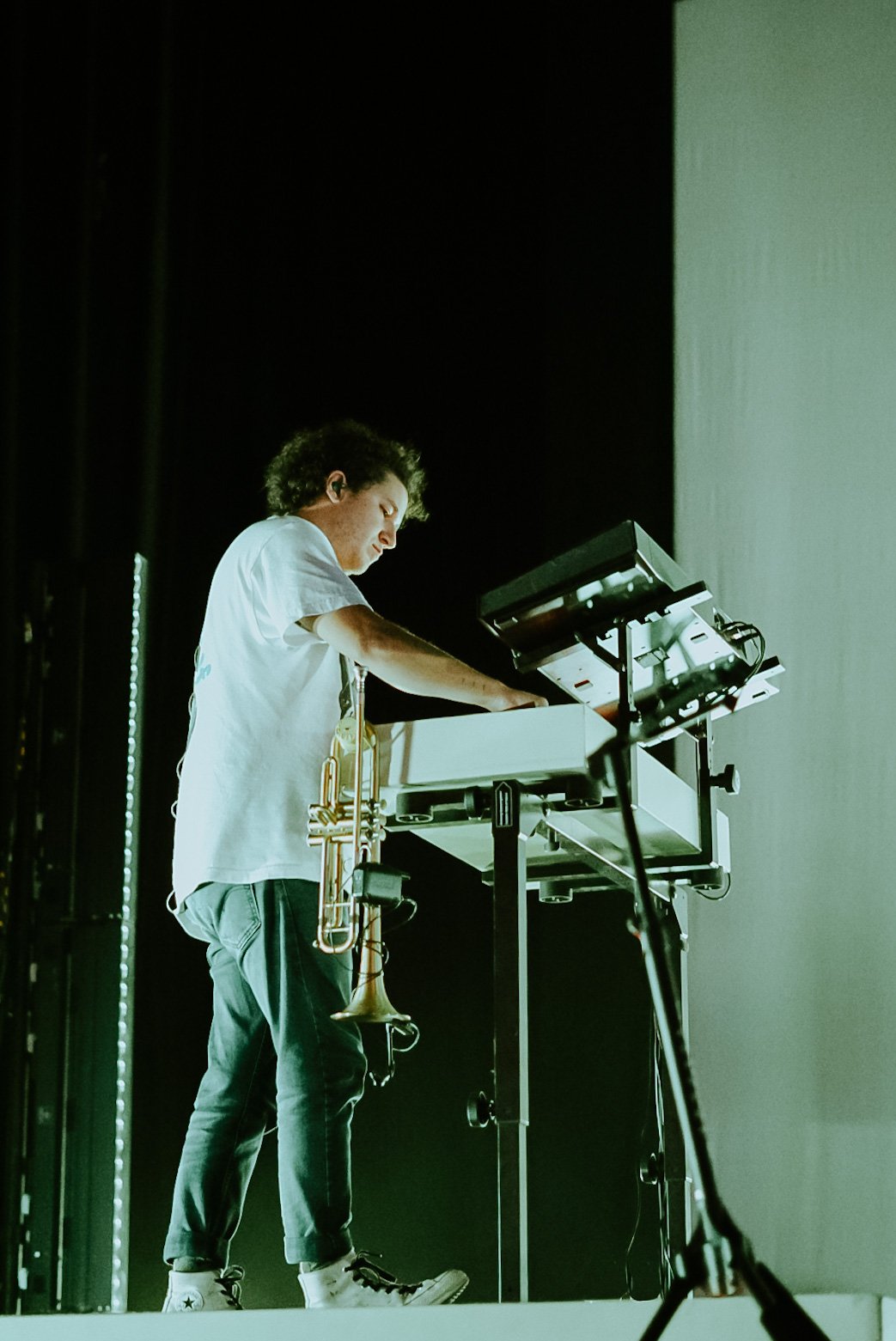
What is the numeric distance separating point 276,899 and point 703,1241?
1.19 metres

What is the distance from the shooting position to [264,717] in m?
2.35

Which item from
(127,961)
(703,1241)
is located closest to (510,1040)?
(703,1241)

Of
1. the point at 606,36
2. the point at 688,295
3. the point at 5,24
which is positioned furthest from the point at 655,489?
the point at 5,24

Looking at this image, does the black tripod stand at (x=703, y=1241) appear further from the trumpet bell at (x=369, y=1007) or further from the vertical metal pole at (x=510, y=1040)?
the trumpet bell at (x=369, y=1007)

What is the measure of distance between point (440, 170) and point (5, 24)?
1256 millimetres

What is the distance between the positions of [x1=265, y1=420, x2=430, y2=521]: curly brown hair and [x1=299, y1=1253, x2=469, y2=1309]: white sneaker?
4.41ft

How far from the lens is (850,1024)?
3.21 metres

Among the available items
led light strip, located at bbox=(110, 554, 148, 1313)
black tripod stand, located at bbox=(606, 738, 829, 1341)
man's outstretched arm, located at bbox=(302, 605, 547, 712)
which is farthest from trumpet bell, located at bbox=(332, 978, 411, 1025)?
led light strip, located at bbox=(110, 554, 148, 1313)

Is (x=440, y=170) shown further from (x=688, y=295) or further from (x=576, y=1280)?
(x=576, y=1280)

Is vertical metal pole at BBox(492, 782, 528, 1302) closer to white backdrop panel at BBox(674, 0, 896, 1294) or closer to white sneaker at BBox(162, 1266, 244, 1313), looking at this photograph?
white sneaker at BBox(162, 1266, 244, 1313)

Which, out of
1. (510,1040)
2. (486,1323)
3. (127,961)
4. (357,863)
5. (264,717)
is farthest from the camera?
(127,961)

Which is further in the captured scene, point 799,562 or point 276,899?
point 799,562

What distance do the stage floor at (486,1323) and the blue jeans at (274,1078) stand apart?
0.28 metres

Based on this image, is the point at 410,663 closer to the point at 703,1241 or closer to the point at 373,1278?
the point at 373,1278
